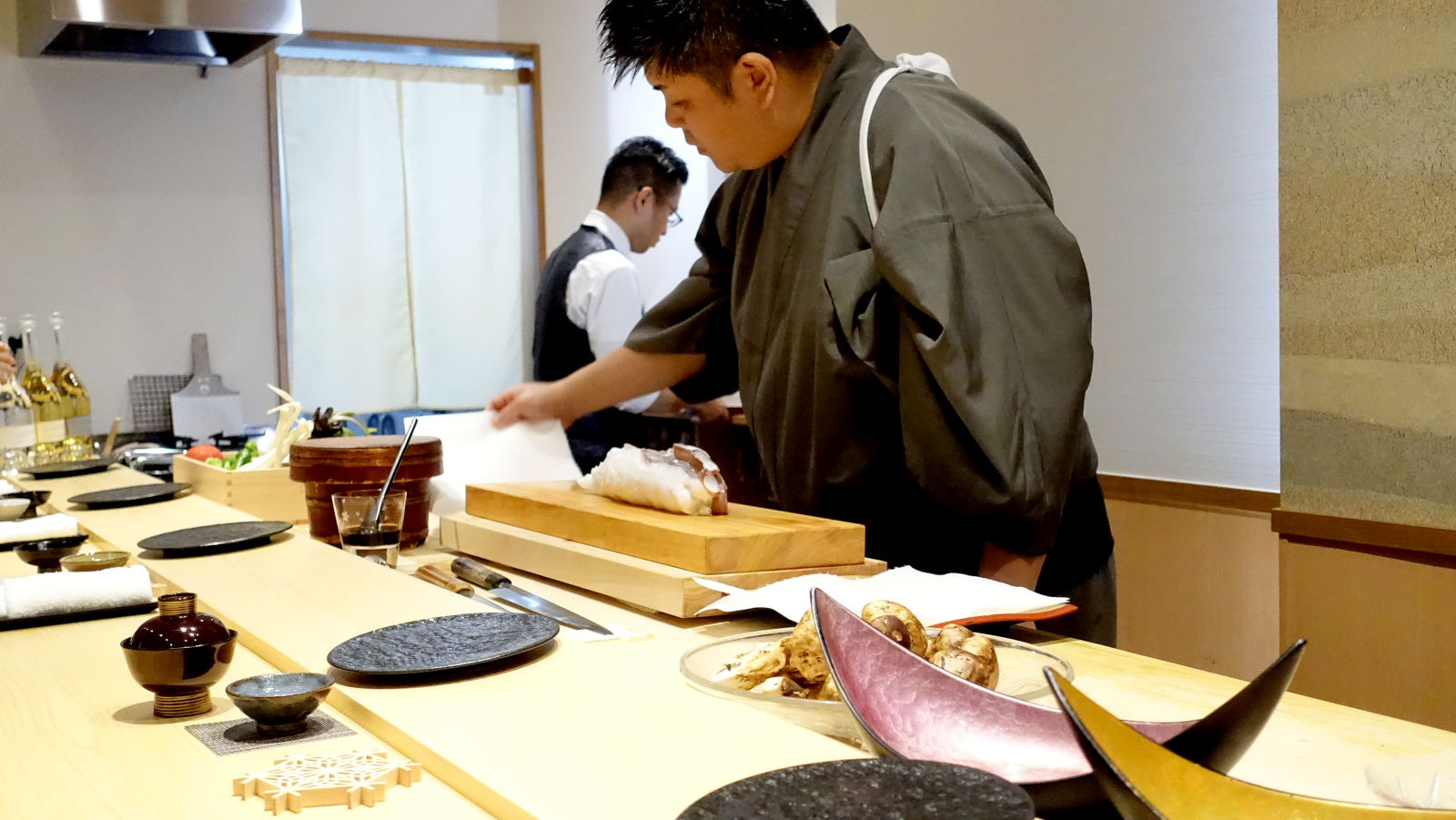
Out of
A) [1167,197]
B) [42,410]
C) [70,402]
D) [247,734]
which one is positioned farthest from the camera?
[70,402]

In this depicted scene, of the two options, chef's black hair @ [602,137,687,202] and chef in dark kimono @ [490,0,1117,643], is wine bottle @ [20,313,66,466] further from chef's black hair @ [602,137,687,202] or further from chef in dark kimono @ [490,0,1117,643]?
chef in dark kimono @ [490,0,1117,643]

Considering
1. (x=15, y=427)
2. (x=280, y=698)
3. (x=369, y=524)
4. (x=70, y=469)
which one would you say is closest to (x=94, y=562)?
(x=369, y=524)

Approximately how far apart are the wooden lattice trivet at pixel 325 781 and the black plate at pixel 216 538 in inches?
34.3

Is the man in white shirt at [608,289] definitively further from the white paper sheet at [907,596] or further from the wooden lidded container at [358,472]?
the white paper sheet at [907,596]

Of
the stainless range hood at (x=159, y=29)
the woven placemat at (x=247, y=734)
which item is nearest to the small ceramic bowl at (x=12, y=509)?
the woven placemat at (x=247, y=734)

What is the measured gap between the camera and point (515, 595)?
1.33 meters

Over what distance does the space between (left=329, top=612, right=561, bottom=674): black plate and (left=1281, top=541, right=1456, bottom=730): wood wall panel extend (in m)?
1.45

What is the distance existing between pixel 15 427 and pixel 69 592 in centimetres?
183

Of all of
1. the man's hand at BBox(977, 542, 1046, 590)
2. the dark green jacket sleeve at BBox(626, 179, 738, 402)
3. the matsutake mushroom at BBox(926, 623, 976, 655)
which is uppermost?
the dark green jacket sleeve at BBox(626, 179, 738, 402)

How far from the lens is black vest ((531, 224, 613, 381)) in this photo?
4.02 meters

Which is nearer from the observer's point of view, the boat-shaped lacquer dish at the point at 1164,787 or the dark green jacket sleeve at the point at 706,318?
→ the boat-shaped lacquer dish at the point at 1164,787

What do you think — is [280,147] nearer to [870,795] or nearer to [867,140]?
[867,140]

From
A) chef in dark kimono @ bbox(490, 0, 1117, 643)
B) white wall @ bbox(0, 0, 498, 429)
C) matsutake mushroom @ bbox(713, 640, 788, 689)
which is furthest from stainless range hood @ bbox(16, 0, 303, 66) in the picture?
matsutake mushroom @ bbox(713, 640, 788, 689)

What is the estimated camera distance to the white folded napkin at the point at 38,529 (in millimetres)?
1658
